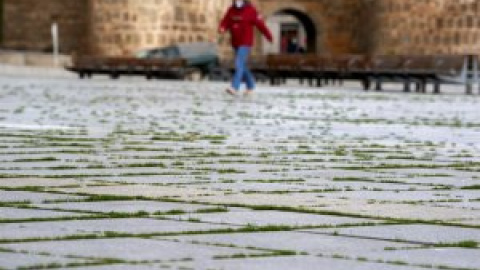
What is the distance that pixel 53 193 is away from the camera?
8375 mm

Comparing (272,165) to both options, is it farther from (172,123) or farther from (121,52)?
(121,52)

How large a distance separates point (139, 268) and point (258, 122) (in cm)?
1139

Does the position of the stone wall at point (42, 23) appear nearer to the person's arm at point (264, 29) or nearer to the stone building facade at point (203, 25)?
the stone building facade at point (203, 25)

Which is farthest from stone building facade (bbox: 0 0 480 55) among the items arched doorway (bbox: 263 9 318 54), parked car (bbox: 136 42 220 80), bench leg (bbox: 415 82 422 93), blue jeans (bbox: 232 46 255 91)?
blue jeans (bbox: 232 46 255 91)

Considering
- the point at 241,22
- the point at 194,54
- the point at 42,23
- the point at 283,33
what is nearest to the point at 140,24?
the point at 194,54

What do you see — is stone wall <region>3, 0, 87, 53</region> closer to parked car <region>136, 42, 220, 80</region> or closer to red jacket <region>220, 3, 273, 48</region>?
parked car <region>136, 42, 220, 80</region>

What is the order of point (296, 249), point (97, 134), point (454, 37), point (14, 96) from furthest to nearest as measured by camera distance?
point (454, 37) < point (14, 96) < point (97, 134) < point (296, 249)

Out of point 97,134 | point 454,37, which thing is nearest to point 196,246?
point 97,134

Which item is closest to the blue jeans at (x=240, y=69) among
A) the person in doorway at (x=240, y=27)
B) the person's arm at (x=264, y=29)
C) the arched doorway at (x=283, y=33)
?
the person in doorway at (x=240, y=27)

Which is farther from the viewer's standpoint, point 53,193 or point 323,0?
point 323,0

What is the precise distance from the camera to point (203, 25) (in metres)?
48.7

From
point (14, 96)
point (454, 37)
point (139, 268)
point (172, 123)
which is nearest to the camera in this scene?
point (139, 268)

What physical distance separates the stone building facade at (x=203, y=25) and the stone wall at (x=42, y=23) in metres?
0.03

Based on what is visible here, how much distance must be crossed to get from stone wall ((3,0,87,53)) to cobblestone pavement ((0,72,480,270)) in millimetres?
33571
